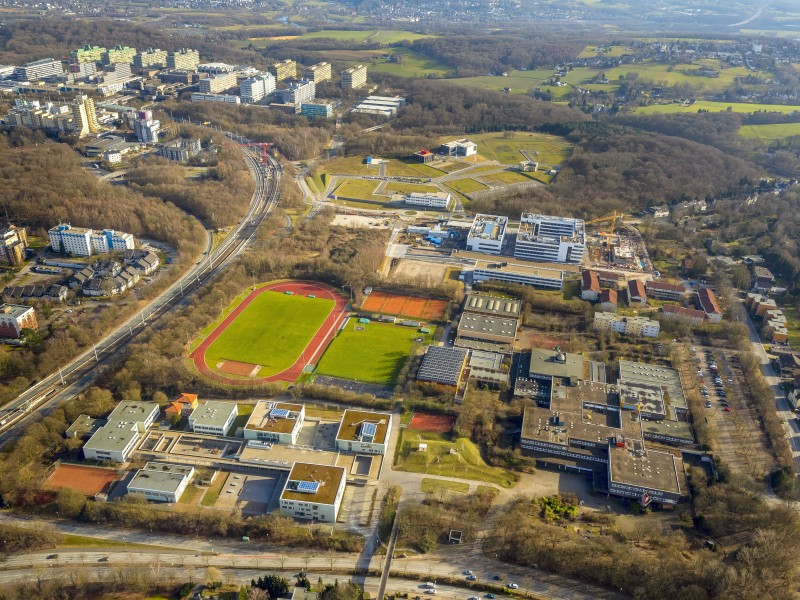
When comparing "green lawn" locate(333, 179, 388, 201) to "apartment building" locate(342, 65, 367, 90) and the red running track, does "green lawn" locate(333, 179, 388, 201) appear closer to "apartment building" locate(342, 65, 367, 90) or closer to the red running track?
the red running track

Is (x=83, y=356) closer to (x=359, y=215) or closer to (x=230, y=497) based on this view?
(x=230, y=497)

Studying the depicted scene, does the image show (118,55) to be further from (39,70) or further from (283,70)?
(283,70)

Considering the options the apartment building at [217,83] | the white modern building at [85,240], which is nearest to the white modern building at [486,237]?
the white modern building at [85,240]

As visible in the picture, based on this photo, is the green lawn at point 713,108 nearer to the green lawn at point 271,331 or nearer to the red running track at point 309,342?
the red running track at point 309,342

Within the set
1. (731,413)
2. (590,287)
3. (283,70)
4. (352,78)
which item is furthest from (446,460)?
(283,70)

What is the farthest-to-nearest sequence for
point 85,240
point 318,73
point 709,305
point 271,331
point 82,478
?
point 318,73, point 85,240, point 709,305, point 271,331, point 82,478

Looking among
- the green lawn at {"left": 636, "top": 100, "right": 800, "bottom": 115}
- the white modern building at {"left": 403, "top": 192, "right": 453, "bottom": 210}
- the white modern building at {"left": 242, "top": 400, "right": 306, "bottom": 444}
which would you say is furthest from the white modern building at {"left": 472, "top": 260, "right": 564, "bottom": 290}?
the green lawn at {"left": 636, "top": 100, "right": 800, "bottom": 115}

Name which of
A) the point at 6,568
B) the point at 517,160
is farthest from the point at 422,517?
the point at 517,160
